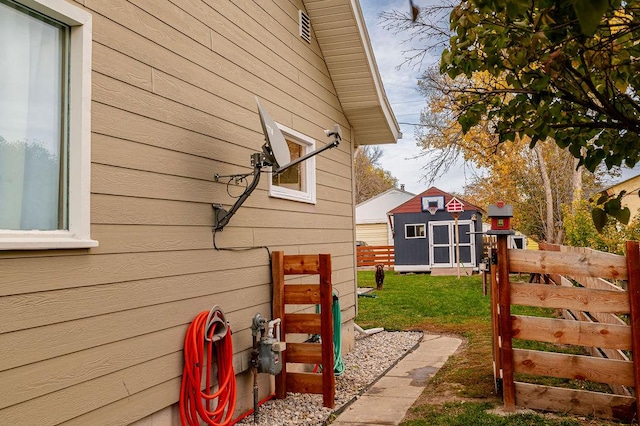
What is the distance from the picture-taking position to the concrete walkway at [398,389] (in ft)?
15.0

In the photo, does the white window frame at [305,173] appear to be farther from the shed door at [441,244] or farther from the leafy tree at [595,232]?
the shed door at [441,244]

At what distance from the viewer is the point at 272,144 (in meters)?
4.21

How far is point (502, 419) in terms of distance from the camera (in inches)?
169

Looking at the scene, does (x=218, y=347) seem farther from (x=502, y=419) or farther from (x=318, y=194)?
(x=318, y=194)

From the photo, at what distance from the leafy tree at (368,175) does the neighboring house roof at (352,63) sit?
3494 cm

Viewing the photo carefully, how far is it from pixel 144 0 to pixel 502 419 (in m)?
4.09

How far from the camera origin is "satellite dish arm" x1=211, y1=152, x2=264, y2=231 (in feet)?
13.9

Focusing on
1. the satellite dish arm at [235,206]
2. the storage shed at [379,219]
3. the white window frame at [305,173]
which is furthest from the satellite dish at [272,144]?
the storage shed at [379,219]

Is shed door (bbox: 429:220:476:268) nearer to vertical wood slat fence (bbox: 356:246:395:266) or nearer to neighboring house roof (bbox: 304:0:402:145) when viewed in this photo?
vertical wood slat fence (bbox: 356:246:395:266)

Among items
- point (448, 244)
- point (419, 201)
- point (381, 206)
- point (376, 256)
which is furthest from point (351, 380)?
point (381, 206)

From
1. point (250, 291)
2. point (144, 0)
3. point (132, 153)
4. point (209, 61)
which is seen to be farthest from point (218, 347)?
point (144, 0)

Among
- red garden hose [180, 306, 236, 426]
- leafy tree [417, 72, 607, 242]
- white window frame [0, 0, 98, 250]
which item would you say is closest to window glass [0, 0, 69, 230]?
white window frame [0, 0, 98, 250]

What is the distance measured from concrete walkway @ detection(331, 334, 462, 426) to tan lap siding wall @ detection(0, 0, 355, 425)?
39.3 inches

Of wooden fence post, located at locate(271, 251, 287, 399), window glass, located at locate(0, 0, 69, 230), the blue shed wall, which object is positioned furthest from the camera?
the blue shed wall
